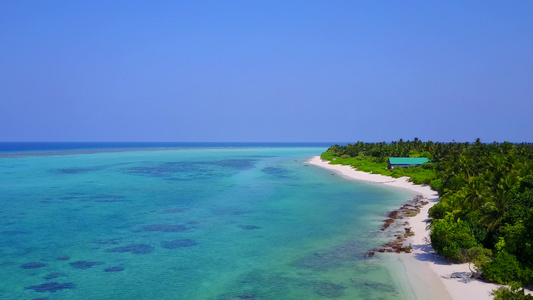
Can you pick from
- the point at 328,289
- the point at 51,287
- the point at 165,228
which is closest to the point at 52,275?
the point at 51,287

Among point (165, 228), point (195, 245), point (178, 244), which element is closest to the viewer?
point (195, 245)

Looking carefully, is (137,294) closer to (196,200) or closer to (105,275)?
(105,275)

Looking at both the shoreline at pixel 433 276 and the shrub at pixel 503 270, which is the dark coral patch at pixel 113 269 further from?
the shrub at pixel 503 270

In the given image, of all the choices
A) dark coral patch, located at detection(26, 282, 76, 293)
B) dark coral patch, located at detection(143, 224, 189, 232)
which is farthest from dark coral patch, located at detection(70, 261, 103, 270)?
dark coral patch, located at detection(143, 224, 189, 232)

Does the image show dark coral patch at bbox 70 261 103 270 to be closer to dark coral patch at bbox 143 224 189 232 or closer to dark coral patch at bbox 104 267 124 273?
dark coral patch at bbox 104 267 124 273

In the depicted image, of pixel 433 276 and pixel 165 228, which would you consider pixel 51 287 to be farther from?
pixel 433 276

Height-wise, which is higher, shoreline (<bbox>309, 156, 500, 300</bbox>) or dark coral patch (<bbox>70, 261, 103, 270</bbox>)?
shoreline (<bbox>309, 156, 500, 300</bbox>)

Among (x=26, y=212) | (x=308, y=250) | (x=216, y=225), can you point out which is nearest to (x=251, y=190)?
(x=216, y=225)
